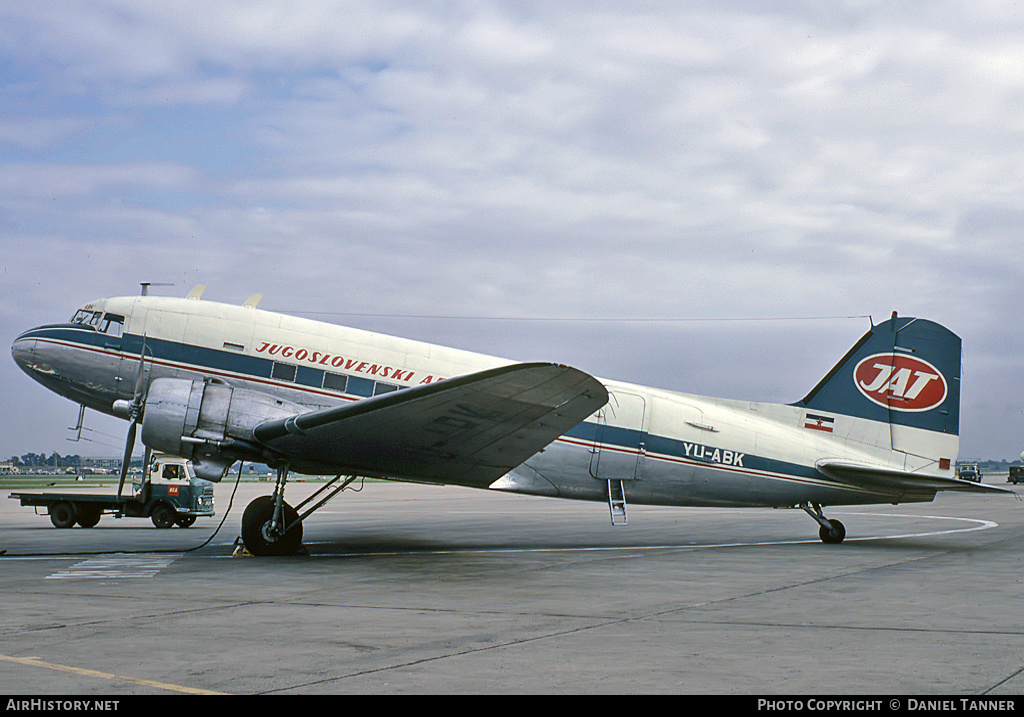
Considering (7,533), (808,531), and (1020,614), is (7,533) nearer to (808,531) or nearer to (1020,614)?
(808,531)

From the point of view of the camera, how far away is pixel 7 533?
70.6 ft

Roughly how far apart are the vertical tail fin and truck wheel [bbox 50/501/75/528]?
1973 cm

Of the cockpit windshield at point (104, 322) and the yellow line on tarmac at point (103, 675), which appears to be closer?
the yellow line on tarmac at point (103, 675)

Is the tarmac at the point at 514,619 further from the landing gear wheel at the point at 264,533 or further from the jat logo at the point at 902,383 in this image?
the jat logo at the point at 902,383

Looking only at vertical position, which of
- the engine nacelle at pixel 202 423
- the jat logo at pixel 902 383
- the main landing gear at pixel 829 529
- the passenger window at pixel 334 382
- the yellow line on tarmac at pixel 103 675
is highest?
the jat logo at pixel 902 383

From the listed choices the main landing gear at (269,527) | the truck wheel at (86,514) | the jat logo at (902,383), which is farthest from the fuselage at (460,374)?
the truck wheel at (86,514)

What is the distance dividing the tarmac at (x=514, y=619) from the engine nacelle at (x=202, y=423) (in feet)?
5.87

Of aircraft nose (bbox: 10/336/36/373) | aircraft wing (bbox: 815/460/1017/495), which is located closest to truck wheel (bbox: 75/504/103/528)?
aircraft nose (bbox: 10/336/36/373)

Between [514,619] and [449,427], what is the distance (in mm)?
5204

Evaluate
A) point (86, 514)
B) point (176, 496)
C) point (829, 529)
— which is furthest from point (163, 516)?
point (829, 529)

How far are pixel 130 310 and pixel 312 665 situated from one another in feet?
39.0

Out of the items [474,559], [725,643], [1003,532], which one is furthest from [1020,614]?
[1003,532]

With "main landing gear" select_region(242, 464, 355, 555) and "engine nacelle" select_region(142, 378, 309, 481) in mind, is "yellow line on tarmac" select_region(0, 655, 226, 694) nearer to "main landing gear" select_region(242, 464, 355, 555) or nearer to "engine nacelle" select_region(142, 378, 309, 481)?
"engine nacelle" select_region(142, 378, 309, 481)

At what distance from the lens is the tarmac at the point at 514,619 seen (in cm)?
602
